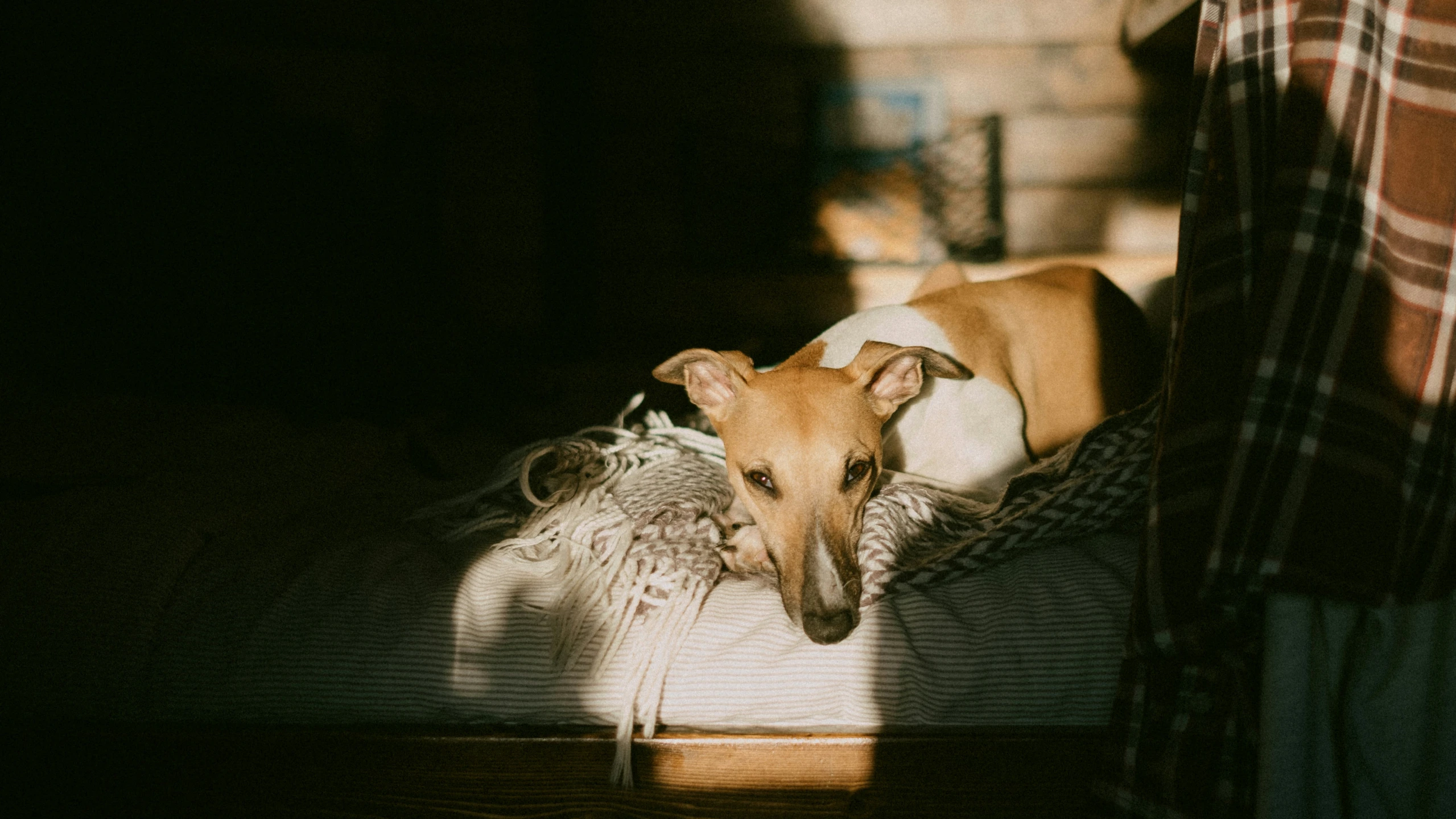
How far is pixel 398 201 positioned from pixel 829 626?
146 inches

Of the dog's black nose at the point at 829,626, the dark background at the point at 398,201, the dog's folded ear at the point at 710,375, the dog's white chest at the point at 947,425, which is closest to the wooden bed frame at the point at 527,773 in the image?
the dog's black nose at the point at 829,626

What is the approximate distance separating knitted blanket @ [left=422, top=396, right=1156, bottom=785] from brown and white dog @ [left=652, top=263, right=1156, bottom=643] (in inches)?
4.5

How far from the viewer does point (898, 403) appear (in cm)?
218

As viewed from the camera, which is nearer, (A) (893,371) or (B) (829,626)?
(B) (829,626)

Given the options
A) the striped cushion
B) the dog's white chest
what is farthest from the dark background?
the striped cushion

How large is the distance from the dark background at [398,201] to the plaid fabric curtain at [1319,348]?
2361mm

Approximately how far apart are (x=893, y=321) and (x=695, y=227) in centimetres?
215

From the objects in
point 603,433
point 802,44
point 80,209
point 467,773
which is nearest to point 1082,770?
point 467,773

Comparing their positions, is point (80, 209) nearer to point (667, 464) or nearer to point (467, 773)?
point (667, 464)

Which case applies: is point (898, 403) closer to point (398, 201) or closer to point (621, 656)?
point (621, 656)

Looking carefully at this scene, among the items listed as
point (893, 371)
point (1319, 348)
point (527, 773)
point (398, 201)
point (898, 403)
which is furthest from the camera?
point (398, 201)

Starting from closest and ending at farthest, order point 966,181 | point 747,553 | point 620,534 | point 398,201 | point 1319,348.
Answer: point 1319,348
point 620,534
point 747,553
point 398,201
point 966,181

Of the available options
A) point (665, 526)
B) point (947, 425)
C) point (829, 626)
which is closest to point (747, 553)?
point (665, 526)

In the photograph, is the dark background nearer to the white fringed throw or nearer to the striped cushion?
the white fringed throw
